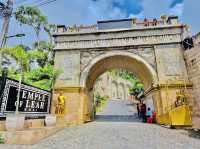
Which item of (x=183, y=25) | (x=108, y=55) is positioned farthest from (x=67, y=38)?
(x=183, y=25)

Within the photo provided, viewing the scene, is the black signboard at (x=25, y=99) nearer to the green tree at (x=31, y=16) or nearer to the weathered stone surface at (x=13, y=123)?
the weathered stone surface at (x=13, y=123)

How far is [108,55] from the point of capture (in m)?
11.9

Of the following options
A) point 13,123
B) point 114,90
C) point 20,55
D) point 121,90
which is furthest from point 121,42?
point 121,90

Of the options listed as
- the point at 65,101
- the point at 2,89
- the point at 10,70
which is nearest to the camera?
the point at 2,89

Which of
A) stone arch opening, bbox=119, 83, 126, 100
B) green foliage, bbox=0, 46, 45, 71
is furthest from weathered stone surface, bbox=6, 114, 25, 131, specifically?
stone arch opening, bbox=119, 83, 126, 100

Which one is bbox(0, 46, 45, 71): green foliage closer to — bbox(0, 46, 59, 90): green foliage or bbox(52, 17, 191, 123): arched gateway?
bbox(0, 46, 59, 90): green foliage

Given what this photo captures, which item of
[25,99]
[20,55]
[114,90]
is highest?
[114,90]

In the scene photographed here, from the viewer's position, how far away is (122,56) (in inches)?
472

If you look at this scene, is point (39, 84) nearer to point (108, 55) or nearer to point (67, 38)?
point (67, 38)

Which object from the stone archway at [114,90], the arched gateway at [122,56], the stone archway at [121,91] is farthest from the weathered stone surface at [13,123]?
the stone archway at [121,91]

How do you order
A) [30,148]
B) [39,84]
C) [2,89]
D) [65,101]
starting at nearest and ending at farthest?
[30,148] < [2,89] < [65,101] < [39,84]

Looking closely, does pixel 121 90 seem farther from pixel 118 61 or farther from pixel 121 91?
pixel 118 61

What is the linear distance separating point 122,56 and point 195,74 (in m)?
4.68

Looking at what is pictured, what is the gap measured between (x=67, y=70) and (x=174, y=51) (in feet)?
24.1
